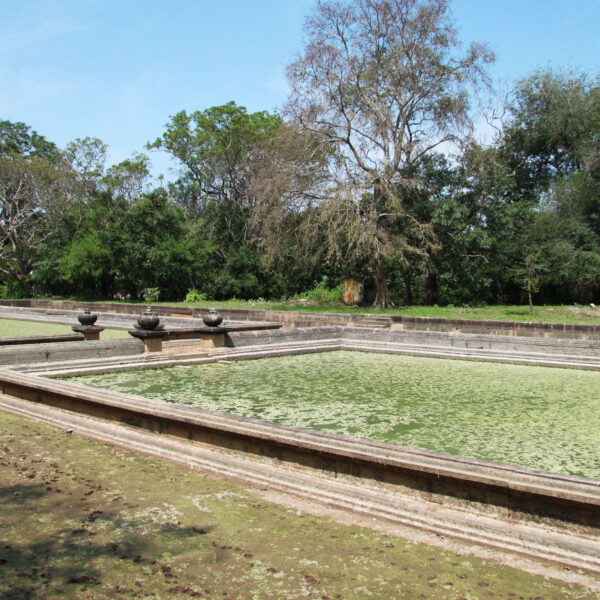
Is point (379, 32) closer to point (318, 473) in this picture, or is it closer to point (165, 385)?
point (165, 385)

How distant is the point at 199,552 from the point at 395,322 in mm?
11571

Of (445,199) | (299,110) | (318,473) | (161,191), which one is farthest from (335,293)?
(318,473)

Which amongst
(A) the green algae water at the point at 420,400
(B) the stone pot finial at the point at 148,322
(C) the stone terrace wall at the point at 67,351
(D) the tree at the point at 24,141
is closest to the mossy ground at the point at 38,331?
(B) the stone pot finial at the point at 148,322

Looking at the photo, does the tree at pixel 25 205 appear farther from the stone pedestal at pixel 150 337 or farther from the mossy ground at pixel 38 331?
the stone pedestal at pixel 150 337

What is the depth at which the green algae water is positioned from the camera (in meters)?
4.58

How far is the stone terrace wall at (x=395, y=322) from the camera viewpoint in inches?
449

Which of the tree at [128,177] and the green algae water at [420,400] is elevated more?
the tree at [128,177]

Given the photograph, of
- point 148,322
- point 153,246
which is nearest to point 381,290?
point 148,322

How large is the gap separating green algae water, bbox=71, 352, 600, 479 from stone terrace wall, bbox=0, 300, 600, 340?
8.39 feet

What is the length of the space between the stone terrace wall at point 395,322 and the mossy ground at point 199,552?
30.5 feet

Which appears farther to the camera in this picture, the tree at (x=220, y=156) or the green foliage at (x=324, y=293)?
the tree at (x=220, y=156)

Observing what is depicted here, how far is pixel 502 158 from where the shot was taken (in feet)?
71.3

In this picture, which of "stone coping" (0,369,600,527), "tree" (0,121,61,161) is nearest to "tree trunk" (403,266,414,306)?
"stone coping" (0,369,600,527)

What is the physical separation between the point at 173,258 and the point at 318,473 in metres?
21.8
